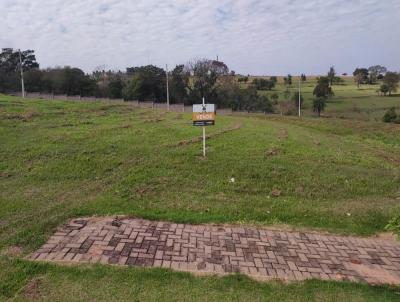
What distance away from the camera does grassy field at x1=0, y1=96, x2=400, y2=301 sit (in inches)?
175

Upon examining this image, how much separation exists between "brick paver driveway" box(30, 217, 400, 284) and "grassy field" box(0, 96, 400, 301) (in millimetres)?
254

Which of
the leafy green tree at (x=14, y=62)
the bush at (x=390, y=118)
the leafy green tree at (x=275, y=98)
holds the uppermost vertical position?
the leafy green tree at (x=14, y=62)

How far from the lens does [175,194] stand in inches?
300

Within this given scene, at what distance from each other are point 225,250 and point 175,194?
7.78 feet

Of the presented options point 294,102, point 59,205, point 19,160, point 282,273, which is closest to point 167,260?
point 282,273

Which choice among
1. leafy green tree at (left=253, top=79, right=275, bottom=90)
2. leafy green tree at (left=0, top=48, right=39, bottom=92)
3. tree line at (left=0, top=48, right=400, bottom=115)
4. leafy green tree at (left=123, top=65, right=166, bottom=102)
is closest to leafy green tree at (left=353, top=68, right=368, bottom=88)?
tree line at (left=0, top=48, right=400, bottom=115)

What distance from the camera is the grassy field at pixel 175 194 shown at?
4434 mm

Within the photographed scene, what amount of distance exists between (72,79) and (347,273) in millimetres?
44457

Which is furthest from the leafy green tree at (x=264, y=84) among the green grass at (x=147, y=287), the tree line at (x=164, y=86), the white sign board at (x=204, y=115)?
the green grass at (x=147, y=287)

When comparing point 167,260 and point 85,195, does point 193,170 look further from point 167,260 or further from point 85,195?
point 167,260

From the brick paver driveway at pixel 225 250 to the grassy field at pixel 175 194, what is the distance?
0.25 metres

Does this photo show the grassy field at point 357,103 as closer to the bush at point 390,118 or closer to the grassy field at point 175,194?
the bush at point 390,118

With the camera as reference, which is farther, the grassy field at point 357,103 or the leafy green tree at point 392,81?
the leafy green tree at point 392,81

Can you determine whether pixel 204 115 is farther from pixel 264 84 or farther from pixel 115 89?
pixel 264 84
